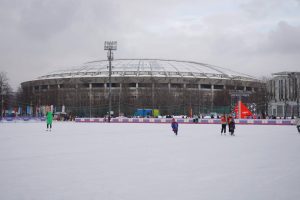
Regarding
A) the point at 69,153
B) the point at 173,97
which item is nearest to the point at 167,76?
the point at 173,97

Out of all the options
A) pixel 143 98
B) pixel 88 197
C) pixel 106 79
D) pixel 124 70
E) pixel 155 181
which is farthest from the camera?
pixel 124 70

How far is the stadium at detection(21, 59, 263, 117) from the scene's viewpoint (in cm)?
6106

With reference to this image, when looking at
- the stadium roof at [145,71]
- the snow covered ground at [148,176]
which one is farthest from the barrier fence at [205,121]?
the snow covered ground at [148,176]

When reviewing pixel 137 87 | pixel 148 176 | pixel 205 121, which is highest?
pixel 137 87

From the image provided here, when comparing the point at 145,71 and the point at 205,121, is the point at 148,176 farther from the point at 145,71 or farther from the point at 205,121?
→ the point at 145,71

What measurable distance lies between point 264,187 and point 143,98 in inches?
2199

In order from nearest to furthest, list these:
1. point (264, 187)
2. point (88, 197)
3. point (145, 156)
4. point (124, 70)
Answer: point (88, 197) → point (264, 187) → point (145, 156) → point (124, 70)

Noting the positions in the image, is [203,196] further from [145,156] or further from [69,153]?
[69,153]

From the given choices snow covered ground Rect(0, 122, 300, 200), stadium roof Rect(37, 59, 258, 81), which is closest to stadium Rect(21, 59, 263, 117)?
stadium roof Rect(37, 59, 258, 81)

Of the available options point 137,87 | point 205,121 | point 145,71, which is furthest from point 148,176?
point 145,71

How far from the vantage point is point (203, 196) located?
5613mm

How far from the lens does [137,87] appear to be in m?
67.4

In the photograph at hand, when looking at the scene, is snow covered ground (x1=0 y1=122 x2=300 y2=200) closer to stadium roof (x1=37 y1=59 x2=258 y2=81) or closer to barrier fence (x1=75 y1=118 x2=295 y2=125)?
barrier fence (x1=75 y1=118 x2=295 y2=125)

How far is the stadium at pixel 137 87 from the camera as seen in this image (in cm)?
6106
